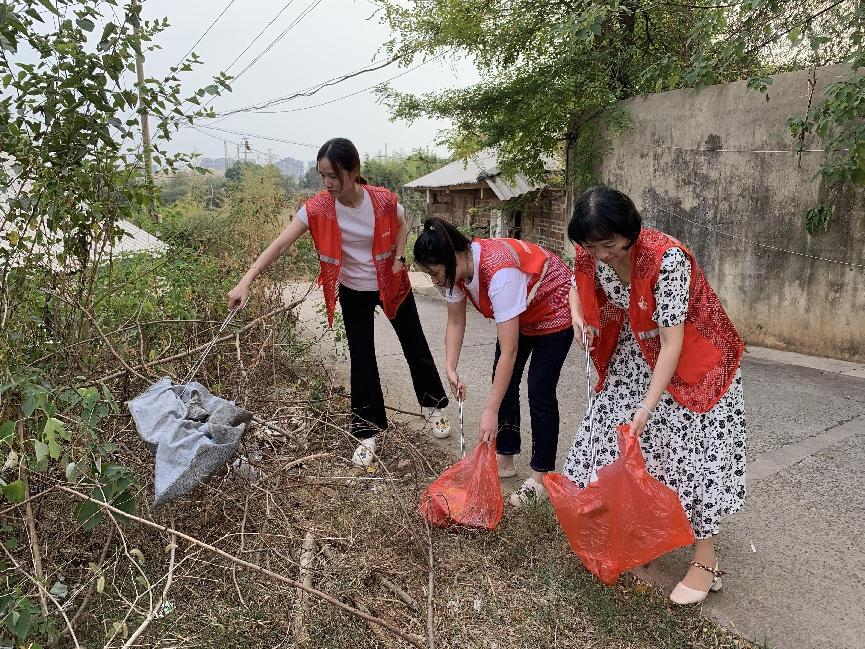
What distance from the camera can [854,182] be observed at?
5.00 metres

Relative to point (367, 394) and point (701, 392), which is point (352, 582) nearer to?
→ point (367, 394)

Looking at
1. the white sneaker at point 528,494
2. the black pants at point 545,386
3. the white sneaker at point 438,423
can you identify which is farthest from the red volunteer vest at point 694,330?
the white sneaker at point 438,423

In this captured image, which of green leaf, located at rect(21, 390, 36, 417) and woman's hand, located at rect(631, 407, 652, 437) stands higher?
green leaf, located at rect(21, 390, 36, 417)

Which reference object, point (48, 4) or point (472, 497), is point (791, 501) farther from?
point (48, 4)

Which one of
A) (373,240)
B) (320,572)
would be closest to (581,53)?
(373,240)

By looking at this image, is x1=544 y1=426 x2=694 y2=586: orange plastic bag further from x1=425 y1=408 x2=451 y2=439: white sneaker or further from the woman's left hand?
x1=425 y1=408 x2=451 y2=439: white sneaker

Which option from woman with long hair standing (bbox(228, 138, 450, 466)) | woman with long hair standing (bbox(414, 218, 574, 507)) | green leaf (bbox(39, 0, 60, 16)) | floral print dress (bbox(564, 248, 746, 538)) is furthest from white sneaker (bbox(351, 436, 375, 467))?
green leaf (bbox(39, 0, 60, 16))

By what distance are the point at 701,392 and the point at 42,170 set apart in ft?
8.52

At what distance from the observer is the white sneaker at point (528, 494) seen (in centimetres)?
305

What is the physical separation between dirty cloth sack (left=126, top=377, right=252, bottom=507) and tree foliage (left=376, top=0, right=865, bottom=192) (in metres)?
4.93

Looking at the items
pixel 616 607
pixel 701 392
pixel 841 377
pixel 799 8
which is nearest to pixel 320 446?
pixel 616 607

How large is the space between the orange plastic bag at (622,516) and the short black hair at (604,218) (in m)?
0.68

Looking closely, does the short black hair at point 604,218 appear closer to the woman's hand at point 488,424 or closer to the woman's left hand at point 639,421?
the woman's left hand at point 639,421

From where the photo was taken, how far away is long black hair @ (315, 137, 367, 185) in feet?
9.96
